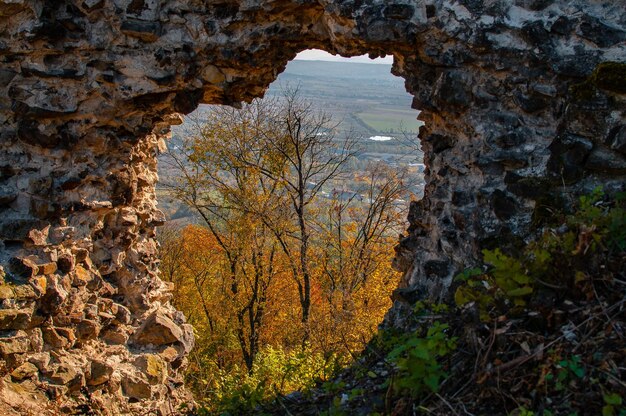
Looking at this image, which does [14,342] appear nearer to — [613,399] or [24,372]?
[24,372]

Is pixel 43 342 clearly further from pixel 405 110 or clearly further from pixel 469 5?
pixel 405 110

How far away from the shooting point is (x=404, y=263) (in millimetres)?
4684

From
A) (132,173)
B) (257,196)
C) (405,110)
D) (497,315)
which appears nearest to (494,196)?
(497,315)

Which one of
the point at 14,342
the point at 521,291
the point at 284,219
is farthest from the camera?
the point at 284,219

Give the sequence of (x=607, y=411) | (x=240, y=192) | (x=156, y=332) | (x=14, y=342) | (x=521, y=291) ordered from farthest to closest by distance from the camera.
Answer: (x=240, y=192), (x=156, y=332), (x=14, y=342), (x=521, y=291), (x=607, y=411)

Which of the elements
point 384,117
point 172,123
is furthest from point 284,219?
point 384,117

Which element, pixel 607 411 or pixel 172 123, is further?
pixel 172 123

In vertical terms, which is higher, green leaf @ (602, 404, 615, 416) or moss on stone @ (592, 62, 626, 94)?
moss on stone @ (592, 62, 626, 94)

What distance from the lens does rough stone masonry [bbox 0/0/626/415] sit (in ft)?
11.9

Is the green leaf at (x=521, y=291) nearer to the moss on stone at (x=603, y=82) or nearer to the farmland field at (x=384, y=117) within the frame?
the moss on stone at (x=603, y=82)

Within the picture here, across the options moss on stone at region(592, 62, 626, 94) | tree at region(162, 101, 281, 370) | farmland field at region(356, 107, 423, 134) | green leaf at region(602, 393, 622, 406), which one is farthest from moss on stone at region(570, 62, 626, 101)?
farmland field at region(356, 107, 423, 134)

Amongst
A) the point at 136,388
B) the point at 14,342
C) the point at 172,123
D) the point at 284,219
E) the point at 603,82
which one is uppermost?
the point at 603,82

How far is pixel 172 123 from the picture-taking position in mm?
5742

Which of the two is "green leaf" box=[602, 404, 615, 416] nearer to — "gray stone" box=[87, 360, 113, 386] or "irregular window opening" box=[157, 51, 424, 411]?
"gray stone" box=[87, 360, 113, 386]
